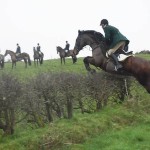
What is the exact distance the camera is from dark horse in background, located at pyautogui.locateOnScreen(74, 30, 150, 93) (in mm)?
12922

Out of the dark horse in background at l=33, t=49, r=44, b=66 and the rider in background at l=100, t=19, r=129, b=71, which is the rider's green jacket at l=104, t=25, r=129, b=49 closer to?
the rider in background at l=100, t=19, r=129, b=71

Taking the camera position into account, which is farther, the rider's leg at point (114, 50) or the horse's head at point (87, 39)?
the horse's head at point (87, 39)

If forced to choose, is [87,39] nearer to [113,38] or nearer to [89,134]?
[113,38]

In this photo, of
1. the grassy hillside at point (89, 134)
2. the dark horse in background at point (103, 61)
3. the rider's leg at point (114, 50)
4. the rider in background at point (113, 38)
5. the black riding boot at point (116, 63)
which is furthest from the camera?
the rider in background at point (113, 38)

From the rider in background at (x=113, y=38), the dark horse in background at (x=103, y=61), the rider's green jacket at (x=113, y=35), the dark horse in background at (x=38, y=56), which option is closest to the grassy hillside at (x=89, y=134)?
the dark horse in background at (x=103, y=61)

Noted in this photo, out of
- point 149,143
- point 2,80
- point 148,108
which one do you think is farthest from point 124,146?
point 148,108

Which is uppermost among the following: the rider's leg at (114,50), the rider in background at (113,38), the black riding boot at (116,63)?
the rider in background at (113,38)

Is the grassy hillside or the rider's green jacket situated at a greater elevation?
the rider's green jacket

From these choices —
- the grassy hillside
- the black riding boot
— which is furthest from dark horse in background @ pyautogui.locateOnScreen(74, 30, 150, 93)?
the grassy hillside

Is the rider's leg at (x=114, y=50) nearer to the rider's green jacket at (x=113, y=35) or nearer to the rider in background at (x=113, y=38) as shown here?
the rider in background at (x=113, y=38)

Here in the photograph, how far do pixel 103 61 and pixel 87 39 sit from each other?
1.63 metres

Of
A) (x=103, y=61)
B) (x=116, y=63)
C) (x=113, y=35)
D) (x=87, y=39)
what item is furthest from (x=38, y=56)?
(x=116, y=63)

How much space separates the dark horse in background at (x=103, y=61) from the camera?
12922 mm

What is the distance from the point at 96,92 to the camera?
1429 cm
